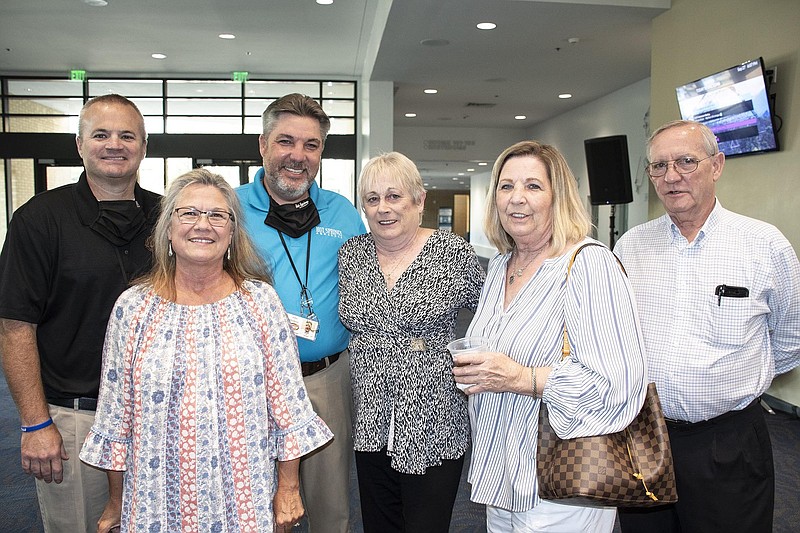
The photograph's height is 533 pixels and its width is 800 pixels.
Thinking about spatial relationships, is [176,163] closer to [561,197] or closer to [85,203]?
[85,203]

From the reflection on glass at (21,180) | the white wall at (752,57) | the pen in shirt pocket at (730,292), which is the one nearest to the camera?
the pen in shirt pocket at (730,292)

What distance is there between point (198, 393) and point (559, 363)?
0.97 metres

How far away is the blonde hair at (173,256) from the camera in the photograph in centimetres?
173

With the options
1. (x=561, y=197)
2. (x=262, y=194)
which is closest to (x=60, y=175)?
(x=262, y=194)

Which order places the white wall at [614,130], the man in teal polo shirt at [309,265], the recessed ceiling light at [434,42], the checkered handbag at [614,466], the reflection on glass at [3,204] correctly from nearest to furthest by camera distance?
the checkered handbag at [614,466] → the man in teal polo shirt at [309,265] → the recessed ceiling light at [434,42] → the white wall at [614,130] → the reflection on glass at [3,204]

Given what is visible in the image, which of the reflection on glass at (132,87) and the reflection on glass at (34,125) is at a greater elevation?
the reflection on glass at (132,87)

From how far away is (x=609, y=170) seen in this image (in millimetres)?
8391

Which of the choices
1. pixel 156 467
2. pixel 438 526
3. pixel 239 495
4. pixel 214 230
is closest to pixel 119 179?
pixel 214 230

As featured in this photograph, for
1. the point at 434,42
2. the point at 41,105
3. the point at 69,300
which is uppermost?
the point at 41,105

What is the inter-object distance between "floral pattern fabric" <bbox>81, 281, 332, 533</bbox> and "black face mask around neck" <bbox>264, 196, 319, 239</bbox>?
0.64 metres

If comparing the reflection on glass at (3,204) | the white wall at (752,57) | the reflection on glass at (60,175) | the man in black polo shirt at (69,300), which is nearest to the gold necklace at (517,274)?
the man in black polo shirt at (69,300)

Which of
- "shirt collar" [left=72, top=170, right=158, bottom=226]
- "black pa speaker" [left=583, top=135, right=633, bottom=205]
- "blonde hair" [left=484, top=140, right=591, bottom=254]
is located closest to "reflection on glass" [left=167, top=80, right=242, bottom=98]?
"black pa speaker" [left=583, top=135, right=633, bottom=205]

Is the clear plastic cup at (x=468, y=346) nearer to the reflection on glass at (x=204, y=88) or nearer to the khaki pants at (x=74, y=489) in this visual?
the khaki pants at (x=74, y=489)

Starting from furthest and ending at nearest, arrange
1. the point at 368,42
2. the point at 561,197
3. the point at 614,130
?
the point at 614,130 < the point at 368,42 < the point at 561,197
